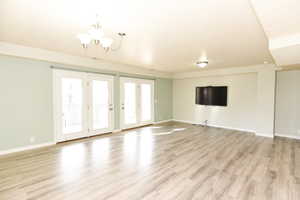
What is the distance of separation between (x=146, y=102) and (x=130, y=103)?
3.07 feet

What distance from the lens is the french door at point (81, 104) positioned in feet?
15.0

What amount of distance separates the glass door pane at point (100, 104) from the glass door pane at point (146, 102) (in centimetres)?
178

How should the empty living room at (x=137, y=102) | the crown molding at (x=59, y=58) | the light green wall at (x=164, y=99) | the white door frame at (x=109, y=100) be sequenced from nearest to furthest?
the empty living room at (x=137, y=102) → the crown molding at (x=59, y=58) → the white door frame at (x=109, y=100) → the light green wall at (x=164, y=99)

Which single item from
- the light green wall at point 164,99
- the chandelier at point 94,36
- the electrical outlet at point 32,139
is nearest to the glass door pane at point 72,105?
the electrical outlet at point 32,139

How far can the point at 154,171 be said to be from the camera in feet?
9.69

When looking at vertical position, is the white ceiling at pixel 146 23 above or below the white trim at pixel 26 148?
above

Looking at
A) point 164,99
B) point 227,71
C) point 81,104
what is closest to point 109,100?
point 81,104

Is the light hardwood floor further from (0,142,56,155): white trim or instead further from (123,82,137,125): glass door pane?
(123,82,137,125): glass door pane

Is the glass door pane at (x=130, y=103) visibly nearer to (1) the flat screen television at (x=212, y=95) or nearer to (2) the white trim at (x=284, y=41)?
(1) the flat screen television at (x=212, y=95)

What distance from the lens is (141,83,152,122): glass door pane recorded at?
275 inches

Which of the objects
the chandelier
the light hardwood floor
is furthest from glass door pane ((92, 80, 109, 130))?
the chandelier

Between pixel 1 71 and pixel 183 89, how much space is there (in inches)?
266

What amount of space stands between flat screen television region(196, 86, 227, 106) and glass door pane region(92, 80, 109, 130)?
4148mm

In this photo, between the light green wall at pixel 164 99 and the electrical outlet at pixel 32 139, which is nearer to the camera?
the electrical outlet at pixel 32 139
